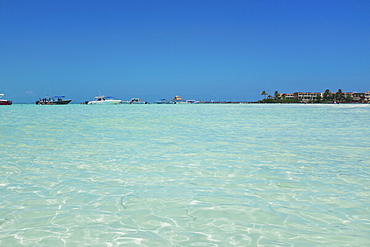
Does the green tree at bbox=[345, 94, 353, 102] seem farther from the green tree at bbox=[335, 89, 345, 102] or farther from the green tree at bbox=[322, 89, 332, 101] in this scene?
the green tree at bbox=[322, 89, 332, 101]

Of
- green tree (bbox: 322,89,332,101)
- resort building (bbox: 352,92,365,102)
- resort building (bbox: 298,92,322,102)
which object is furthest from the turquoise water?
resort building (bbox: 298,92,322,102)

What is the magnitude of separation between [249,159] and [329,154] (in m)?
2.21

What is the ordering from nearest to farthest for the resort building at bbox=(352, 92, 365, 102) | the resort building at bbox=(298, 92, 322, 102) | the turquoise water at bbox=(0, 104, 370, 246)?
1. the turquoise water at bbox=(0, 104, 370, 246)
2. the resort building at bbox=(352, 92, 365, 102)
3. the resort building at bbox=(298, 92, 322, 102)

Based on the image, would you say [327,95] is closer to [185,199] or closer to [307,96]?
[307,96]

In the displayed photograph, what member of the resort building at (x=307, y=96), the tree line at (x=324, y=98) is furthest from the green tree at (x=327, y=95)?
the resort building at (x=307, y=96)

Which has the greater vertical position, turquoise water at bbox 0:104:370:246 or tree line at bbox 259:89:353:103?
tree line at bbox 259:89:353:103

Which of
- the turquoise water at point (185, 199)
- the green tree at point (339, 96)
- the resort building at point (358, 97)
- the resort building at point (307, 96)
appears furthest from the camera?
the resort building at point (307, 96)

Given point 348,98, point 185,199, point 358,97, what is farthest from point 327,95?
point 185,199

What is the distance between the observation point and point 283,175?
18.7 ft

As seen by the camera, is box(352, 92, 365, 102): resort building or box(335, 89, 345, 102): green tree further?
box(352, 92, 365, 102): resort building

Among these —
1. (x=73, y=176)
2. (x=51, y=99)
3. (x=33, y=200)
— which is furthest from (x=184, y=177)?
(x=51, y=99)

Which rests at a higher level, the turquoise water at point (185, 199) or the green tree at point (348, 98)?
the green tree at point (348, 98)

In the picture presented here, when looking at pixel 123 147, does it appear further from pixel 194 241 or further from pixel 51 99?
pixel 51 99

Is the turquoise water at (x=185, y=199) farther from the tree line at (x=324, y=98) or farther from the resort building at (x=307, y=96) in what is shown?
the resort building at (x=307, y=96)
